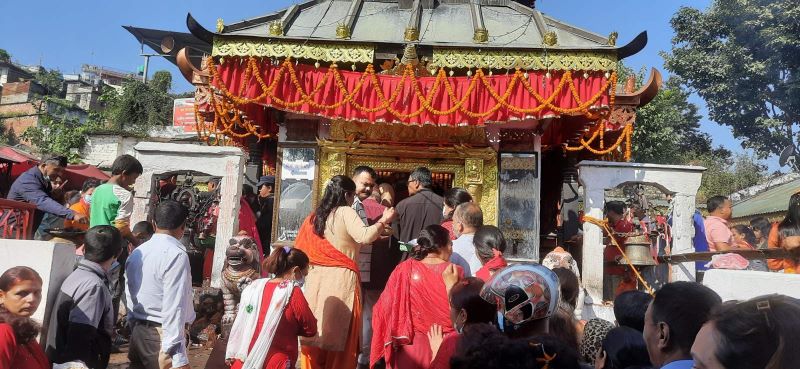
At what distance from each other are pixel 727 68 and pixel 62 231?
2341 cm

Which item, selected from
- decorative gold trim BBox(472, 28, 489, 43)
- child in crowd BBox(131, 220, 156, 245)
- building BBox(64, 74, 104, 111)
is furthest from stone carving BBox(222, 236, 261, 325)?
building BBox(64, 74, 104, 111)

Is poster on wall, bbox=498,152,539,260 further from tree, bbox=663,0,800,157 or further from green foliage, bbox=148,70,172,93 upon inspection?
green foliage, bbox=148,70,172,93

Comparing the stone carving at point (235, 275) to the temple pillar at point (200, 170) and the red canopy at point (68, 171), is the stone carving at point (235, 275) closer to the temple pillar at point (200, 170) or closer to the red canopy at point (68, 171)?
the temple pillar at point (200, 170)

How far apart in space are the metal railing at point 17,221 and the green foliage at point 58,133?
765 inches

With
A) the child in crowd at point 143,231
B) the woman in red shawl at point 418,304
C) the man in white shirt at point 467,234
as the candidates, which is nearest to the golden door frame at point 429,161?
the child in crowd at point 143,231

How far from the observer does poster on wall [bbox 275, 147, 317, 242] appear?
8.66 metres

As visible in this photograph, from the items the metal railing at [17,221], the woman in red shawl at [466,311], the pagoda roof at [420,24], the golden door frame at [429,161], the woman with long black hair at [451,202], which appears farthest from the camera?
the golden door frame at [429,161]

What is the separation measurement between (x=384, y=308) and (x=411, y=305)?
218mm

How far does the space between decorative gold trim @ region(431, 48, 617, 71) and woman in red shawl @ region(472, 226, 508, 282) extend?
3.93m

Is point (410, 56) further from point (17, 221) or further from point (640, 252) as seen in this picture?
point (17, 221)

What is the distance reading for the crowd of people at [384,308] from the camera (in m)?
2.05

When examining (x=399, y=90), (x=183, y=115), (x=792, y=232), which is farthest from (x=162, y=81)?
(x=792, y=232)

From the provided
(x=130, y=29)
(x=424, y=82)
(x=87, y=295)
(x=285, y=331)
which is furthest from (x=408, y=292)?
(x=130, y=29)

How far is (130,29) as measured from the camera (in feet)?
80.0
